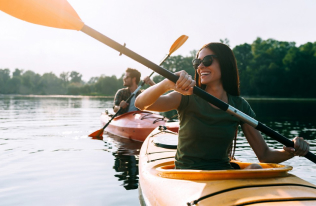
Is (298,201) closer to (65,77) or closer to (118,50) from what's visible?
(118,50)

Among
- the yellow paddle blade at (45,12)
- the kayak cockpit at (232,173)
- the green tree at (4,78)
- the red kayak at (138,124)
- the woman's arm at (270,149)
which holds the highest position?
the green tree at (4,78)

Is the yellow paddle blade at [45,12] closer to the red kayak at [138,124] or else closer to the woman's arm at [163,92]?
the woman's arm at [163,92]

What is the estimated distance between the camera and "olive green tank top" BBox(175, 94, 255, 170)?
8.80 feet

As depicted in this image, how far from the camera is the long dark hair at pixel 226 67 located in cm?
288

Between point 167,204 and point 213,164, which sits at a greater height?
point 213,164

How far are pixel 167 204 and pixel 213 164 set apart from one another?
56cm

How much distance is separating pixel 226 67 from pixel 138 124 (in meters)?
5.74

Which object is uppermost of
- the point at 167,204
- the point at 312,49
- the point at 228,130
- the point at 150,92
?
the point at 312,49

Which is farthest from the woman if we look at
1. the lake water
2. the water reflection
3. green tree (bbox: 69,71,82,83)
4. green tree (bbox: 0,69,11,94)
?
Answer: green tree (bbox: 69,71,82,83)

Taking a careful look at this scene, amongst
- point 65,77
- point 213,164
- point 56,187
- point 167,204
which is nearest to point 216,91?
point 213,164

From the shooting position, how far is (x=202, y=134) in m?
2.66

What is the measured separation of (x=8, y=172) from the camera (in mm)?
5480

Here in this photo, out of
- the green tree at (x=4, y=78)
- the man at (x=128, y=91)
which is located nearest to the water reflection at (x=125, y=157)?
the man at (x=128, y=91)

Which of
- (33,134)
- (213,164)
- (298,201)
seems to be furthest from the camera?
(33,134)
